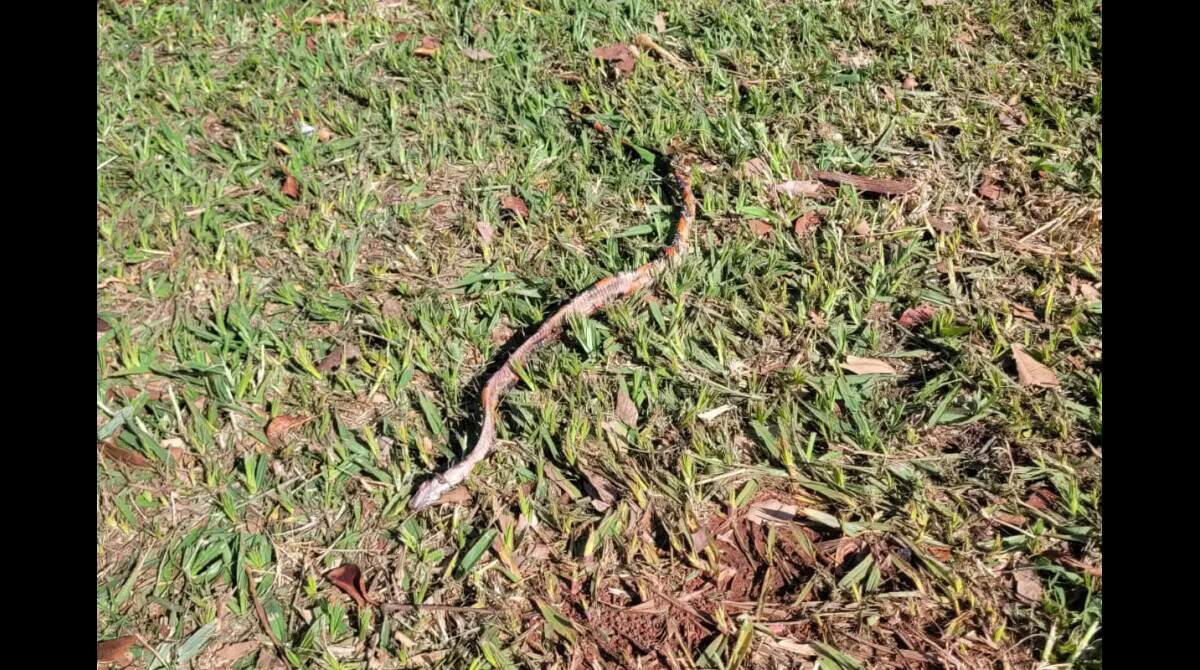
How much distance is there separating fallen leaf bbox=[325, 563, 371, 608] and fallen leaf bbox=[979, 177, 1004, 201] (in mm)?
2249

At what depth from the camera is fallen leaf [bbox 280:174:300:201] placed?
134 inches

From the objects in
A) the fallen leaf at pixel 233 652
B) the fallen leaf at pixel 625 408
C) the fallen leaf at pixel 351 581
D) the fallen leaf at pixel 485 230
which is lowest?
the fallen leaf at pixel 233 652

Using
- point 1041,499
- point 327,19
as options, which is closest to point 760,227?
point 1041,499

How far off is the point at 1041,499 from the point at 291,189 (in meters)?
2.60

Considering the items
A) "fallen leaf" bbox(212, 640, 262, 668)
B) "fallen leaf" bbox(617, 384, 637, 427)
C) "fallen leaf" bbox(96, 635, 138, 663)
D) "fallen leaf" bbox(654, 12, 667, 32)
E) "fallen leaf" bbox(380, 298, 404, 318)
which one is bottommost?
"fallen leaf" bbox(96, 635, 138, 663)

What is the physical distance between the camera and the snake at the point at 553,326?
2.34 meters

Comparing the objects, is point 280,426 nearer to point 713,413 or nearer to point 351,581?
point 351,581

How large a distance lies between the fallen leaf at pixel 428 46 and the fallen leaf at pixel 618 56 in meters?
0.70

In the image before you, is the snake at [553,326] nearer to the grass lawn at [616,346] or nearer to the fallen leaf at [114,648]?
the grass lawn at [616,346]

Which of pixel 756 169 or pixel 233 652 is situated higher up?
pixel 756 169

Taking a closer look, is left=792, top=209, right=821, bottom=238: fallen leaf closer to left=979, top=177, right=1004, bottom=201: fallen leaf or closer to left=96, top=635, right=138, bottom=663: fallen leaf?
left=979, top=177, right=1004, bottom=201: fallen leaf

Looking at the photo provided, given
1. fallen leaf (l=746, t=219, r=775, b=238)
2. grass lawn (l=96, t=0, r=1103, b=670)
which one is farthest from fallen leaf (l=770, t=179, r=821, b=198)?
fallen leaf (l=746, t=219, r=775, b=238)

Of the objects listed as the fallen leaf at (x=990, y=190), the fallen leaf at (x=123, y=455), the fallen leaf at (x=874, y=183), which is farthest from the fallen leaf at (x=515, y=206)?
the fallen leaf at (x=990, y=190)

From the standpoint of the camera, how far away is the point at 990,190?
3.11 m
